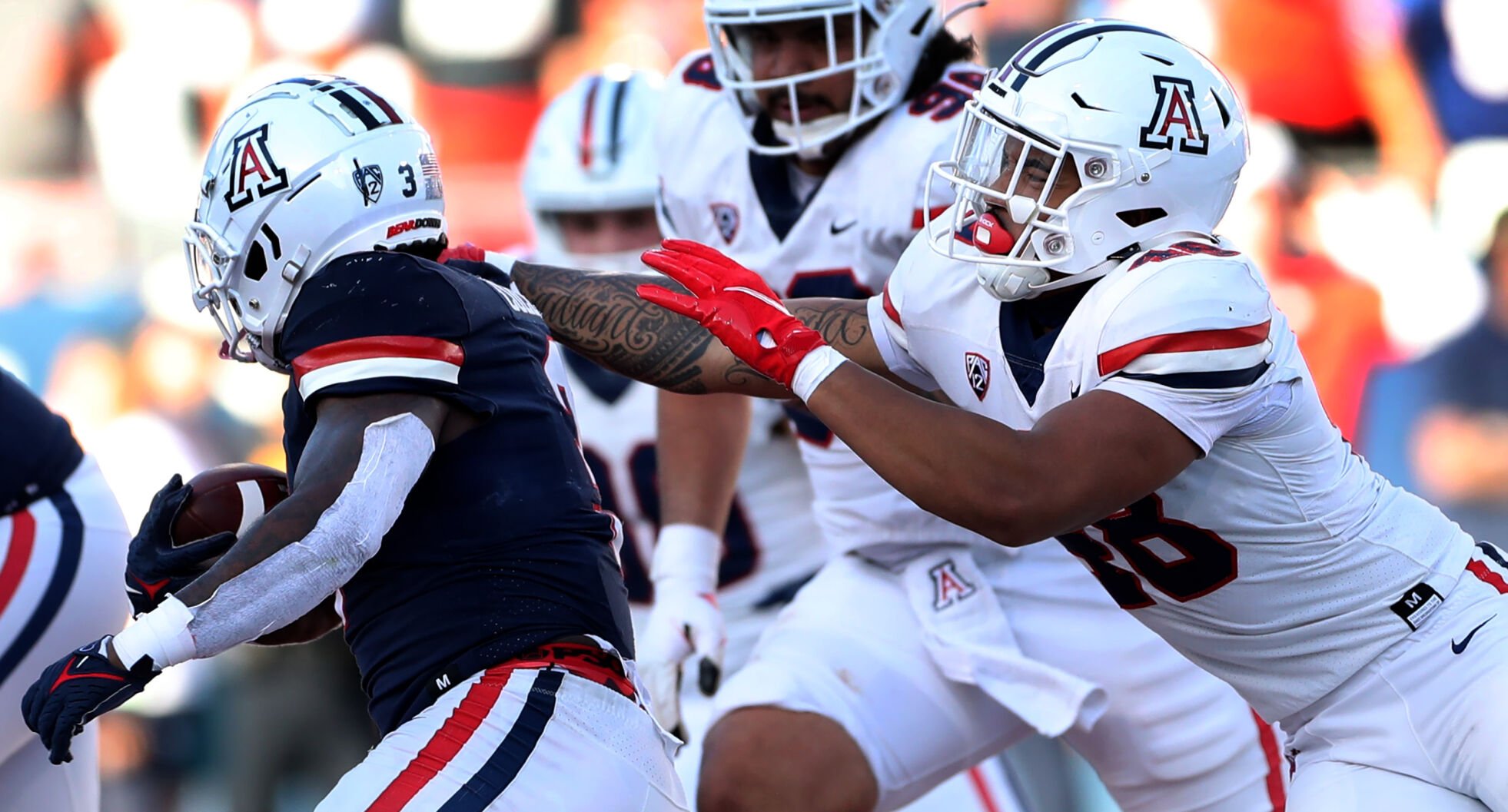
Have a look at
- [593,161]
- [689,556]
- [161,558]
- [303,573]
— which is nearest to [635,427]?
[593,161]

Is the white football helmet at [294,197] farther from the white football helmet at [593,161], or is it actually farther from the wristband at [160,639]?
the white football helmet at [593,161]

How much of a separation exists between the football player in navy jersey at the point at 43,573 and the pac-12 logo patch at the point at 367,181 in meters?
0.97

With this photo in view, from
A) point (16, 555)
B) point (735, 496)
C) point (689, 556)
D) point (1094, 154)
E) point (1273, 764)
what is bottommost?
point (735, 496)

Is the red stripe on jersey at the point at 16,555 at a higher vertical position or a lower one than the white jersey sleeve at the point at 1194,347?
lower

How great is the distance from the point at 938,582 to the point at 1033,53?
1.16m

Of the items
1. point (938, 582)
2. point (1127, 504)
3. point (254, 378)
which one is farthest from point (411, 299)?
point (254, 378)

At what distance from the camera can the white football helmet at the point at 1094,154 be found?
251cm

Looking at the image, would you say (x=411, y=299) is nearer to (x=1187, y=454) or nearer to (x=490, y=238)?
(x=1187, y=454)

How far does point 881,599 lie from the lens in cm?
344

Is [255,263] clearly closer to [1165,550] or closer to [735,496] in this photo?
[1165,550]

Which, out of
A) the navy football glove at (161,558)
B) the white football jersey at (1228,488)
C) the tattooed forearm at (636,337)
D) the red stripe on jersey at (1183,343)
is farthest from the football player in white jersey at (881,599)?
the navy football glove at (161,558)

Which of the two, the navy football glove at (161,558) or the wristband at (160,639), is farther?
the navy football glove at (161,558)

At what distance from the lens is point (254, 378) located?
657 centimetres

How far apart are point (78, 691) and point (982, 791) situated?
2322mm
